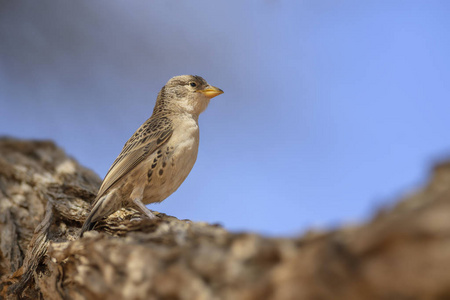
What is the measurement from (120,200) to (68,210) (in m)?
0.51

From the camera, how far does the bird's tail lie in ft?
12.6

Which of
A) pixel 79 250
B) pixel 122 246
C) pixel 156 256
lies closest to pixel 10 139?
pixel 79 250

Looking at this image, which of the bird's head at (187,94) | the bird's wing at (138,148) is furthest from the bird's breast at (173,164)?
the bird's head at (187,94)

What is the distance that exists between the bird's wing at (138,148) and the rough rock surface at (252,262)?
0.65 m

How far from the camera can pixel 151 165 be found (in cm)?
457

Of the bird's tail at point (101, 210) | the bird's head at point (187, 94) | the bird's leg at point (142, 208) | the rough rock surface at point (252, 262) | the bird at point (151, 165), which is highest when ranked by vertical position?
the bird's head at point (187, 94)

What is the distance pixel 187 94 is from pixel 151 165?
1.39m

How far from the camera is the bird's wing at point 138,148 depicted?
4461 millimetres

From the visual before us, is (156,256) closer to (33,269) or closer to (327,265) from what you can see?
(327,265)

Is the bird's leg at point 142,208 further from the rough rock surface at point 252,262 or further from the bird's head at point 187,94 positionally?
the bird's head at point 187,94

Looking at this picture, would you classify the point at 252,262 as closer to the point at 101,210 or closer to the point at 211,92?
the point at 101,210

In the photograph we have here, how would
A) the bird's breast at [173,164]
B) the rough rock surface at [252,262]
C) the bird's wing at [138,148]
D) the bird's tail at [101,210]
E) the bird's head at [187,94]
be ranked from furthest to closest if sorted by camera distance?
the bird's head at [187,94] < the bird's breast at [173,164] < the bird's wing at [138,148] < the bird's tail at [101,210] < the rough rock surface at [252,262]

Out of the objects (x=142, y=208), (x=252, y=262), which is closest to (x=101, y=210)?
(x=142, y=208)

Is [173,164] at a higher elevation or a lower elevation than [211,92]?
lower
